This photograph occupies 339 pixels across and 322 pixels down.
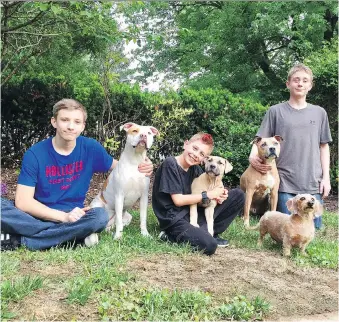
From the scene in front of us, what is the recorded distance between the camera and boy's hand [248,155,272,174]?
6570 mm

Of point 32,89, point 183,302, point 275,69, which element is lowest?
point 183,302

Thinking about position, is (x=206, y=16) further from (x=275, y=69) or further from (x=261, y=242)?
(x=261, y=242)

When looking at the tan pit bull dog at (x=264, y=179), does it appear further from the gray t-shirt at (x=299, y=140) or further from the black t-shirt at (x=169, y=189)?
the black t-shirt at (x=169, y=189)

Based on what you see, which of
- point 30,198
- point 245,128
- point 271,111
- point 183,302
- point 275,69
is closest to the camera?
point 183,302

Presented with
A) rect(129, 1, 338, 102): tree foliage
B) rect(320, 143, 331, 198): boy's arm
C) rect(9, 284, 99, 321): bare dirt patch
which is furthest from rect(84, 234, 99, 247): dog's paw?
rect(129, 1, 338, 102): tree foliage

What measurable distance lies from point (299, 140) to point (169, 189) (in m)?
2.33

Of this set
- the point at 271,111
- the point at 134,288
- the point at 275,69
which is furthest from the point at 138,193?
the point at 275,69

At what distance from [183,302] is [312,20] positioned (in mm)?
12813

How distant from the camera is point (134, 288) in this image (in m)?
3.72

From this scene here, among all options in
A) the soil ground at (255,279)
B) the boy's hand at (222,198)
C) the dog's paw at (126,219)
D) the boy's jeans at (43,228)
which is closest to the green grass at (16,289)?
the soil ground at (255,279)

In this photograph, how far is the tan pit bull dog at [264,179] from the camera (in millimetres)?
6305

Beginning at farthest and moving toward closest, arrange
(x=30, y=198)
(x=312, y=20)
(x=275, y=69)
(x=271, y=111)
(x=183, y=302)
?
(x=275, y=69)
(x=312, y=20)
(x=271, y=111)
(x=30, y=198)
(x=183, y=302)

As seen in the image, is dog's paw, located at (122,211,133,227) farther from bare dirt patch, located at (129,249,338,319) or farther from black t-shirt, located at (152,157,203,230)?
bare dirt patch, located at (129,249,338,319)

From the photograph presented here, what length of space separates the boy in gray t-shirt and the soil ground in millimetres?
1837
